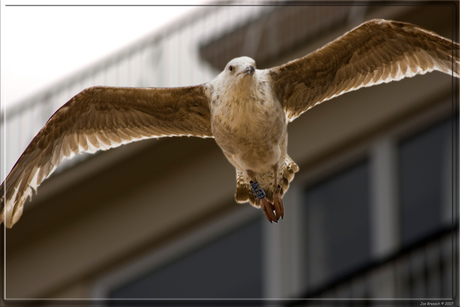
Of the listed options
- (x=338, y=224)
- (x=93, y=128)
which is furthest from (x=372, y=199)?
(x=93, y=128)

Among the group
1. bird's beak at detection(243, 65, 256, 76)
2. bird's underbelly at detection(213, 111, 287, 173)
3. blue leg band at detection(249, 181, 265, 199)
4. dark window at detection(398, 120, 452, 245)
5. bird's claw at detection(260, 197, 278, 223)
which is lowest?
bird's claw at detection(260, 197, 278, 223)

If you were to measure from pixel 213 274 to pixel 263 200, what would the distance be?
5.36ft

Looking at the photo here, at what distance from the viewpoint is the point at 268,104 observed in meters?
7.14

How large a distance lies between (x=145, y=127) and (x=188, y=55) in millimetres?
1825

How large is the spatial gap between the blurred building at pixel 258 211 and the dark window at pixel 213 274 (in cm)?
1

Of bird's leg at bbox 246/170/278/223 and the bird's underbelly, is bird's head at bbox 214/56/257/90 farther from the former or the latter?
bird's leg at bbox 246/170/278/223

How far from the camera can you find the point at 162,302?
28.3 feet

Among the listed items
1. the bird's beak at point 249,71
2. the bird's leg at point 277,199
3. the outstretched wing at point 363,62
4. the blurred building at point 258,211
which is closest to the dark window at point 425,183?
the blurred building at point 258,211

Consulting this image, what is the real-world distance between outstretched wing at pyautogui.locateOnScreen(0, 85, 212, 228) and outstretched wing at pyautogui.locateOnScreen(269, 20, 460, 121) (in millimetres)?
559

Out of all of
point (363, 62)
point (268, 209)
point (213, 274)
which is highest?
point (363, 62)

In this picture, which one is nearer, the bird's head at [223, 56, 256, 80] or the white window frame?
the bird's head at [223, 56, 256, 80]

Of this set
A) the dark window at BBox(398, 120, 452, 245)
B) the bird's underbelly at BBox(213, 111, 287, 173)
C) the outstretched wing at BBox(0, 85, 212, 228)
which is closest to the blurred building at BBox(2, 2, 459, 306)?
the dark window at BBox(398, 120, 452, 245)

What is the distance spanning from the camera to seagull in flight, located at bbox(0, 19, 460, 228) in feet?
23.8

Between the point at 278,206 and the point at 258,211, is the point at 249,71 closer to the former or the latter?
the point at 278,206
